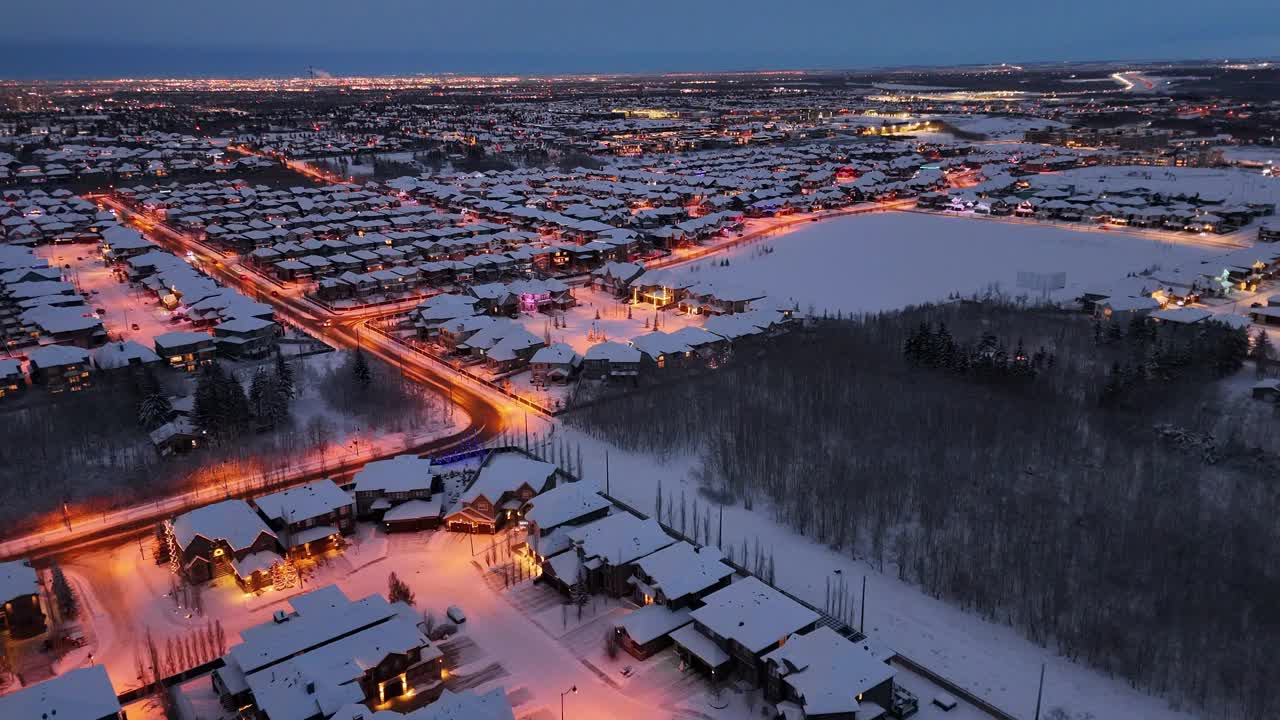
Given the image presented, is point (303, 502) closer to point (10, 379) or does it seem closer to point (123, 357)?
point (123, 357)

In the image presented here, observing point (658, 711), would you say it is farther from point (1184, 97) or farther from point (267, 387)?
point (1184, 97)

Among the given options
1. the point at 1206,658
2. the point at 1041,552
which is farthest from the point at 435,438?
the point at 1206,658

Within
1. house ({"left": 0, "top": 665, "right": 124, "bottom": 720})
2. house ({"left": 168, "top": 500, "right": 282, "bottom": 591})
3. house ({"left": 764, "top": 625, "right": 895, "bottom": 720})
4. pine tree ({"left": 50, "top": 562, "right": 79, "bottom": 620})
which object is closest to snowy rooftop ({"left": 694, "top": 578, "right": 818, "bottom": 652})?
house ({"left": 764, "top": 625, "right": 895, "bottom": 720})

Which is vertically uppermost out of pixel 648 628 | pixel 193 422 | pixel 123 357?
pixel 123 357

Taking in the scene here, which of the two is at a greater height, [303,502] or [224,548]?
[303,502]

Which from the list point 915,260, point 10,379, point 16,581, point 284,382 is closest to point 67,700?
point 16,581

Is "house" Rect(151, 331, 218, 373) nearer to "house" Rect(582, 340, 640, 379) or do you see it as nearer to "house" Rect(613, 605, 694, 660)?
"house" Rect(582, 340, 640, 379)

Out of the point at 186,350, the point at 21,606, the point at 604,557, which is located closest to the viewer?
the point at 21,606
